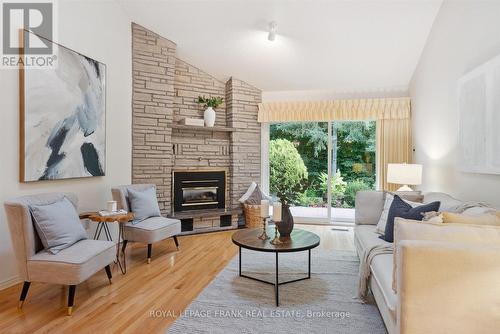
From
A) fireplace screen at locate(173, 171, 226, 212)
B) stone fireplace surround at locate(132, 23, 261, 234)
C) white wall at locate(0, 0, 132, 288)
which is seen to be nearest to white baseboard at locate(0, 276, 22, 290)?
white wall at locate(0, 0, 132, 288)

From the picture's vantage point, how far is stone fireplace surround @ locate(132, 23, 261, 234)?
4414mm

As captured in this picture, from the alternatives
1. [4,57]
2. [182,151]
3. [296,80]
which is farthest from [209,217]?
[4,57]

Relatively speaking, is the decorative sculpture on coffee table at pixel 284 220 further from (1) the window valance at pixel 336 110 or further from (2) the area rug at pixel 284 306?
(1) the window valance at pixel 336 110

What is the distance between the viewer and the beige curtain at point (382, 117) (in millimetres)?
5094

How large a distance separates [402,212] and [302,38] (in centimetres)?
276

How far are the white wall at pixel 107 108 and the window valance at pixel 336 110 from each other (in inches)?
95.6

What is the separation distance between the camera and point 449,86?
3426mm

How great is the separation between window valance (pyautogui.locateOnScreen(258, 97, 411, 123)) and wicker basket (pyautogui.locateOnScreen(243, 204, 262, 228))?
160 centimetres

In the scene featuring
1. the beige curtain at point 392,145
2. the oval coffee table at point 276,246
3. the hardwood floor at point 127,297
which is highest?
the beige curtain at point 392,145

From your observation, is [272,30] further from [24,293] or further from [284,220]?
[24,293]

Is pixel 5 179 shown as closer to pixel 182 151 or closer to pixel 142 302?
pixel 142 302

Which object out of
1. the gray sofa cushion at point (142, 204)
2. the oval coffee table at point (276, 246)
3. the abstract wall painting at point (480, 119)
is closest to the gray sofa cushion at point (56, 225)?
the gray sofa cushion at point (142, 204)

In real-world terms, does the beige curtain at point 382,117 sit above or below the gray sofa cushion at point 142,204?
above

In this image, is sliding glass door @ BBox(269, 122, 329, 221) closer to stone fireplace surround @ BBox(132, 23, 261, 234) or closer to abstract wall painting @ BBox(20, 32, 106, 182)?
stone fireplace surround @ BBox(132, 23, 261, 234)
